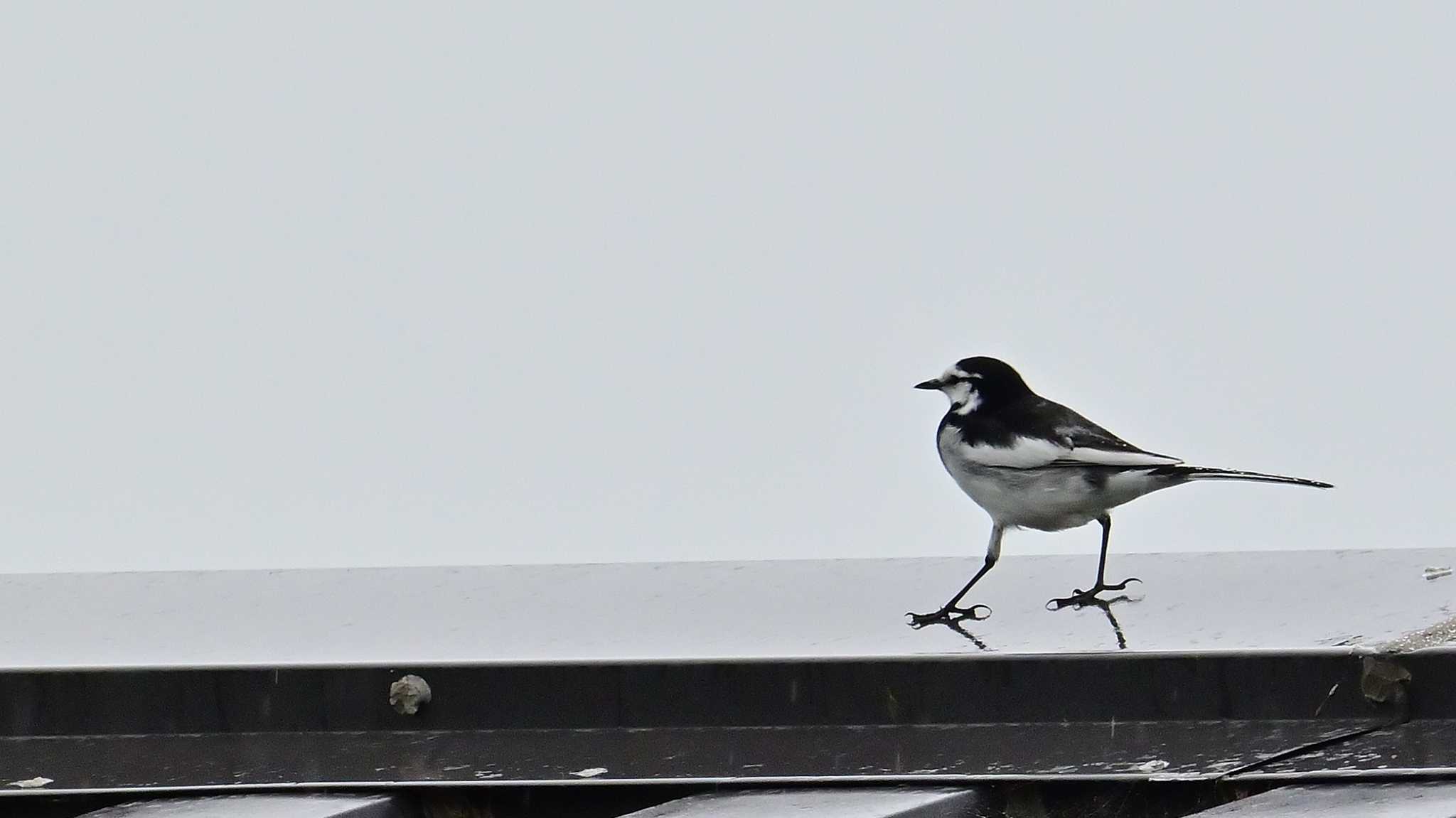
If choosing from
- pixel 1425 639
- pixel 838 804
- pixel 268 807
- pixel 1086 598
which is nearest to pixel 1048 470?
pixel 1086 598

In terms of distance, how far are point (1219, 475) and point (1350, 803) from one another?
331cm

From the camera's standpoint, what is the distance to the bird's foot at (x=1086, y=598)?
19.9ft

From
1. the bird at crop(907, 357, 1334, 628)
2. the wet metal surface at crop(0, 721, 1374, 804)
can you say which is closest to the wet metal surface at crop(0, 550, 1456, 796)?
the wet metal surface at crop(0, 721, 1374, 804)

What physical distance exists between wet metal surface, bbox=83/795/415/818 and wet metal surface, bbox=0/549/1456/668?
863 millimetres

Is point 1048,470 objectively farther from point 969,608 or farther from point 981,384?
point 969,608

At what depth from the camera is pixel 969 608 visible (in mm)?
6207

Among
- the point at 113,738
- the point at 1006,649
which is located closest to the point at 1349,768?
the point at 1006,649

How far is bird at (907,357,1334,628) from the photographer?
7.04m

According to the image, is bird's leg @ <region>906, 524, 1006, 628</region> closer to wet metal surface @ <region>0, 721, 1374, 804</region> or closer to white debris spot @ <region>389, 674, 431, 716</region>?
wet metal surface @ <region>0, 721, 1374, 804</region>

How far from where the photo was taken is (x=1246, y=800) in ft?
12.0

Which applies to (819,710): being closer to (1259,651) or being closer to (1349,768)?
(1259,651)

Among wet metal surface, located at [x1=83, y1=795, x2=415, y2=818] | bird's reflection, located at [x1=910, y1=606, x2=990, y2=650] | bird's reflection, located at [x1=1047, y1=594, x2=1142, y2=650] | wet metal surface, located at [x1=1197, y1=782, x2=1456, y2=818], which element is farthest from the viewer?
bird's reflection, located at [x1=1047, y1=594, x2=1142, y2=650]

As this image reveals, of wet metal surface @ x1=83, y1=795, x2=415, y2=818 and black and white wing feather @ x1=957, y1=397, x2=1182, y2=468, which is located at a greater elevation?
black and white wing feather @ x1=957, y1=397, x2=1182, y2=468

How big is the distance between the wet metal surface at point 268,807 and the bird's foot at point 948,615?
1.88 m
